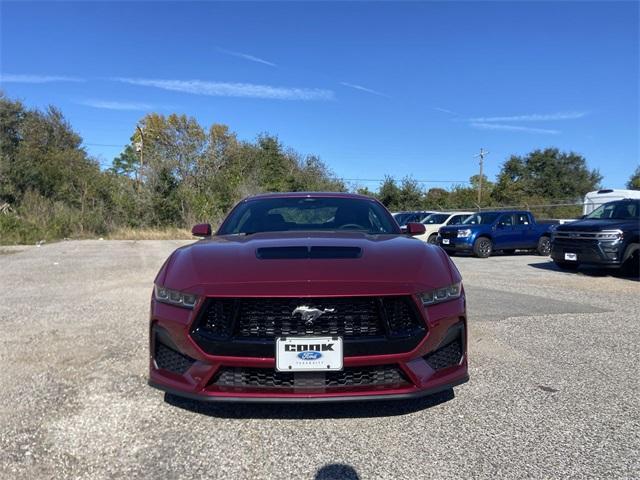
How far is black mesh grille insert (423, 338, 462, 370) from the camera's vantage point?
2882mm

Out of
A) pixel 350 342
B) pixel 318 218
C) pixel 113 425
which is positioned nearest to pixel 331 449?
pixel 350 342

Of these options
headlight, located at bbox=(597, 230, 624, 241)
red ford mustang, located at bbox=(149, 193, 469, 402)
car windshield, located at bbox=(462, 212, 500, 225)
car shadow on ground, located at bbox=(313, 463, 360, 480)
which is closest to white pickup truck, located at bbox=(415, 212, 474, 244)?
car windshield, located at bbox=(462, 212, 500, 225)

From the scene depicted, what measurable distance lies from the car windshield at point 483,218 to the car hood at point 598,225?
5.71m

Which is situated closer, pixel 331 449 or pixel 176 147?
pixel 331 449

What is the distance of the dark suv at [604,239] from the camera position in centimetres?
996

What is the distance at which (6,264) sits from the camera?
507 inches

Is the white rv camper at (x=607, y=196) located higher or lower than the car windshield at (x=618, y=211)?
higher

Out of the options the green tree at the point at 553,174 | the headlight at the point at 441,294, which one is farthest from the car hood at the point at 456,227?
the green tree at the point at 553,174

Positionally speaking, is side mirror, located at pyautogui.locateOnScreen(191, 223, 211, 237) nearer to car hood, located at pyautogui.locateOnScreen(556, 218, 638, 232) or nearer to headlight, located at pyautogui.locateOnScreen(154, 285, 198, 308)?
headlight, located at pyautogui.locateOnScreen(154, 285, 198, 308)

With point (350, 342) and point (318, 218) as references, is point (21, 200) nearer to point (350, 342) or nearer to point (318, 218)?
point (318, 218)

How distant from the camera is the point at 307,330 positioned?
9.01 feet

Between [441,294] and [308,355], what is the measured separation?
89cm

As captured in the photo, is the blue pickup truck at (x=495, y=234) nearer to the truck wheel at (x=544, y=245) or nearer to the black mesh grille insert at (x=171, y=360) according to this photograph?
the truck wheel at (x=544, y=245)

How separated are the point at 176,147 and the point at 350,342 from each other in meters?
40.8
